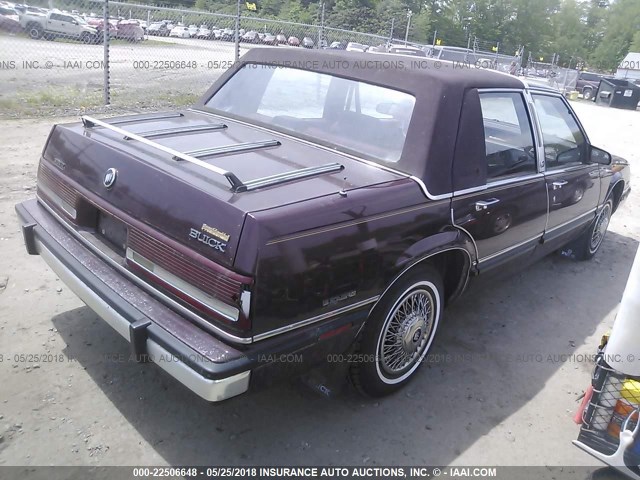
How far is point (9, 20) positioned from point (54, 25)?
5.39 feet

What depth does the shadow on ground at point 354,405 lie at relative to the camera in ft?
8.71

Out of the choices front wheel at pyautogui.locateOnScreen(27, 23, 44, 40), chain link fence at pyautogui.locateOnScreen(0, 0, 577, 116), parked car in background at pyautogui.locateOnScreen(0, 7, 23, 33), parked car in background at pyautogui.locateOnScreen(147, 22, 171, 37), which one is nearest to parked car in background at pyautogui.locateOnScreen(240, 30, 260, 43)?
chain link fence at pyautogui.locateOnScreen(0, 0, 577, 116)

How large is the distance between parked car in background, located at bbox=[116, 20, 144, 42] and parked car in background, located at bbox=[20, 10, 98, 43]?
124 cm

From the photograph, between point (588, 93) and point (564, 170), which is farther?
point (588, 93)

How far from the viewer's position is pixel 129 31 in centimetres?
1897

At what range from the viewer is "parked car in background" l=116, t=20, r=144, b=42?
18233mm

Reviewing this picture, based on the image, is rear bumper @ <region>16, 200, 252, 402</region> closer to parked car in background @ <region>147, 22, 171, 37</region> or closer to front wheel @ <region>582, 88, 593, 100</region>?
parked car in background @ <region>147, 22, 171, 37</region>

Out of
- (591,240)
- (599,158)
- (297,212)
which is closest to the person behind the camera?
(297,212)

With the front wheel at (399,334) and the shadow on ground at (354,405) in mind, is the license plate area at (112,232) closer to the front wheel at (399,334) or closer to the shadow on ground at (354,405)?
the shadow on ground at (354,405)

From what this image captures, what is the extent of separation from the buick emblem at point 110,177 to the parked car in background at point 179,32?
19919 millimetres

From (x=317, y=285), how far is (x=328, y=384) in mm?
641

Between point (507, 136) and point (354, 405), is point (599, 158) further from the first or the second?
point (354, 405)

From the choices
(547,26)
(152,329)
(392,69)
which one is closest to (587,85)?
(392,69)

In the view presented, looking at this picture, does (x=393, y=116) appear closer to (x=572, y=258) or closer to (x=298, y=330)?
(x=298, y=330)
